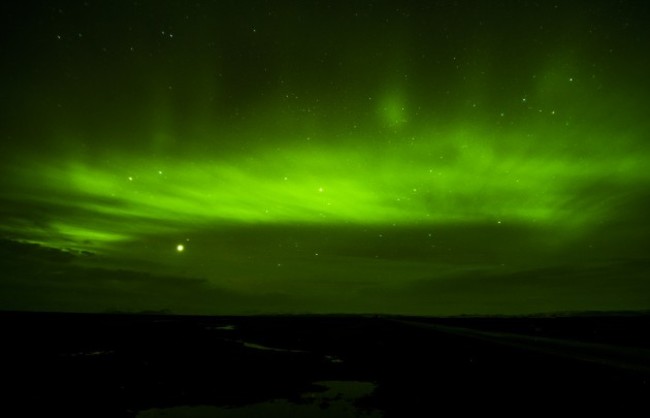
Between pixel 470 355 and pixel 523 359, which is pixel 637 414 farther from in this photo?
pixel 470 355

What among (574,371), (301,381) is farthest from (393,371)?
(574,371)

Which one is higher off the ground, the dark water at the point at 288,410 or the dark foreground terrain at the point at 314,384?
the dark foreground terrain at the point at 314,384

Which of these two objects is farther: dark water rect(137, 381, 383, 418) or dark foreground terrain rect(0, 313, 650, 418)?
dark foreground terrain rect(0, 313, 650, 418)

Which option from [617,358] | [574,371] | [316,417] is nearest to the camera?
[316,417]

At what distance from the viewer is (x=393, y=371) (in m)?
20.4

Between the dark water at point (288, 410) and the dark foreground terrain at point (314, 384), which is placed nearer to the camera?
the dark water at point (288, 410)

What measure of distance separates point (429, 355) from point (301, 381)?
11882mm

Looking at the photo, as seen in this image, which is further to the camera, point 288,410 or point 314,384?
point 314,384

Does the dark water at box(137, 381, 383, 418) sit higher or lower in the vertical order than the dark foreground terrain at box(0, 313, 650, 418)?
lower

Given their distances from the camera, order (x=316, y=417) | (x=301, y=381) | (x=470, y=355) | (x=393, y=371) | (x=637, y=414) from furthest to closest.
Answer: (x=470, y=355)
(x=393, y=371)
(x=301, y=381)
(x=316, y=417)
(x=637, y=414)

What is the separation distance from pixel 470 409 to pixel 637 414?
371 centimetres

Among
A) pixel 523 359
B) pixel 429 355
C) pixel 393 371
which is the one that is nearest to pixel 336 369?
pixel 393 371

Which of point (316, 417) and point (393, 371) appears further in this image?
point (393, 371)

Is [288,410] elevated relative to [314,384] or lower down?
lower down
